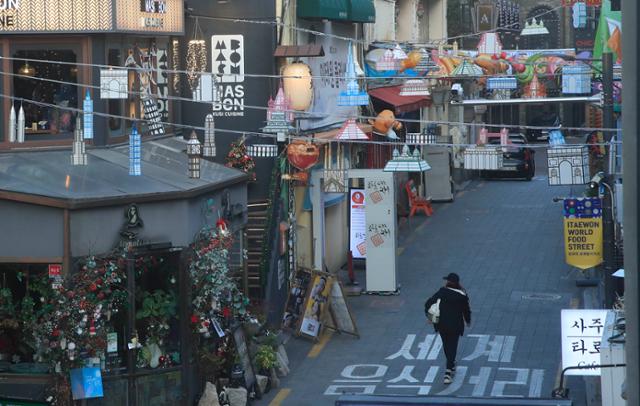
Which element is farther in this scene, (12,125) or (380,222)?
(380,222)

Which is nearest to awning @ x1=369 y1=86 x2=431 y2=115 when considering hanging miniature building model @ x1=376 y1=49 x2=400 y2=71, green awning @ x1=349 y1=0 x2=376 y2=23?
green awning @ x1=349 y1=0 x2=376 y2=23

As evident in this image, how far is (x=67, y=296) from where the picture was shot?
14750 millimetres

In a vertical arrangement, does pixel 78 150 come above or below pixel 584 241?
above

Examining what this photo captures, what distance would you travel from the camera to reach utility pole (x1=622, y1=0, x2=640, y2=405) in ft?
19.8

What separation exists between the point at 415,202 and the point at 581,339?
2189 centimetres

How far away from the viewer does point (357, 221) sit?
86.1ft

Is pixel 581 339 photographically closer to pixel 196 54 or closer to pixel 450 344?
pixel 450 344

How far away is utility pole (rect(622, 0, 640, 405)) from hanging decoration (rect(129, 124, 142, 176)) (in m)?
10.6

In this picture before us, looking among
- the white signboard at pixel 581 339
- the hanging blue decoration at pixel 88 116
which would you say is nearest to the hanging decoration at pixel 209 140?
the hanging blue decoration at pixel 88 116

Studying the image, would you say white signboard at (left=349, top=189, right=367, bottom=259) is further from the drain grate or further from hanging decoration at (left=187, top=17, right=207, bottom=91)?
hanging decoration at (left=187, top=17, right=207, bottom=91)

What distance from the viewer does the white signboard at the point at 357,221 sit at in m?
26.2

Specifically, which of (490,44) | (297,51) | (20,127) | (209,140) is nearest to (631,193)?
(20,127)

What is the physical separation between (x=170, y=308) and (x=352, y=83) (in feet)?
21.7

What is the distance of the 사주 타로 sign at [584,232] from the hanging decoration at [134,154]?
11.2m
